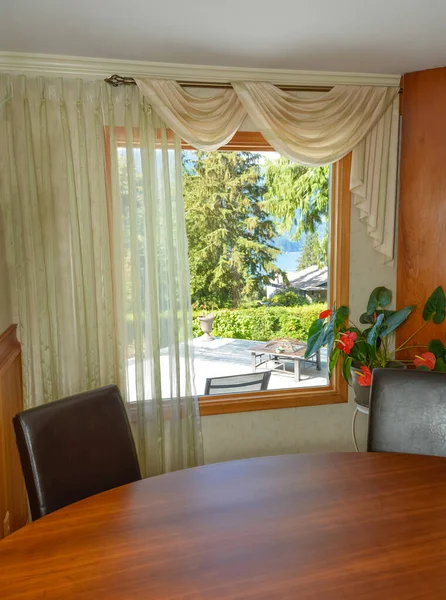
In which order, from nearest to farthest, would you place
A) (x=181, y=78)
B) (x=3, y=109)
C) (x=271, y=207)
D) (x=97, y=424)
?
(x=97, y=424) < (x=3, y=109) < (x=181, y=78) < (x=271, y=207)

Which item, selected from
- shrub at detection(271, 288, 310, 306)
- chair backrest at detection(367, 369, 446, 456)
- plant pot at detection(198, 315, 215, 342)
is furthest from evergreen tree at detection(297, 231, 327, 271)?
chair backrest at detection(367, 369, 446, 456)

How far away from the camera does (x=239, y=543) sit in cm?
125

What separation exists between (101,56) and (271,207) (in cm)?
118

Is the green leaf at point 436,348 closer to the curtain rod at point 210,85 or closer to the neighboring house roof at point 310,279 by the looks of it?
the neighboring house roof at point 310,279

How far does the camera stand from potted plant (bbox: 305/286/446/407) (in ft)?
8.61

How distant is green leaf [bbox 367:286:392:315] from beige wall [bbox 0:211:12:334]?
74.1 inches

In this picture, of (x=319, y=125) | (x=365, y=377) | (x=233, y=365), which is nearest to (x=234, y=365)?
(x=233, y=365)

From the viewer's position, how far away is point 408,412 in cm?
189

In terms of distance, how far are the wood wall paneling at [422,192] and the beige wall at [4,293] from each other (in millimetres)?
2126

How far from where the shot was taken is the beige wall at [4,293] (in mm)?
2293

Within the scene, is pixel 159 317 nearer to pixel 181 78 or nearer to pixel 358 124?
pixel 181 78

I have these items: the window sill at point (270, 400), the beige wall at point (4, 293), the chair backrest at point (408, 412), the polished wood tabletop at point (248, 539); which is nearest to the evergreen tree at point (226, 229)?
the window sill at point (270, 400)

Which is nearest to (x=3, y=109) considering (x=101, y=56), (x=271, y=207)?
(x=101, y=56)

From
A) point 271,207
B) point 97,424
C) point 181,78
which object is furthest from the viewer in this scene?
point 271,207
